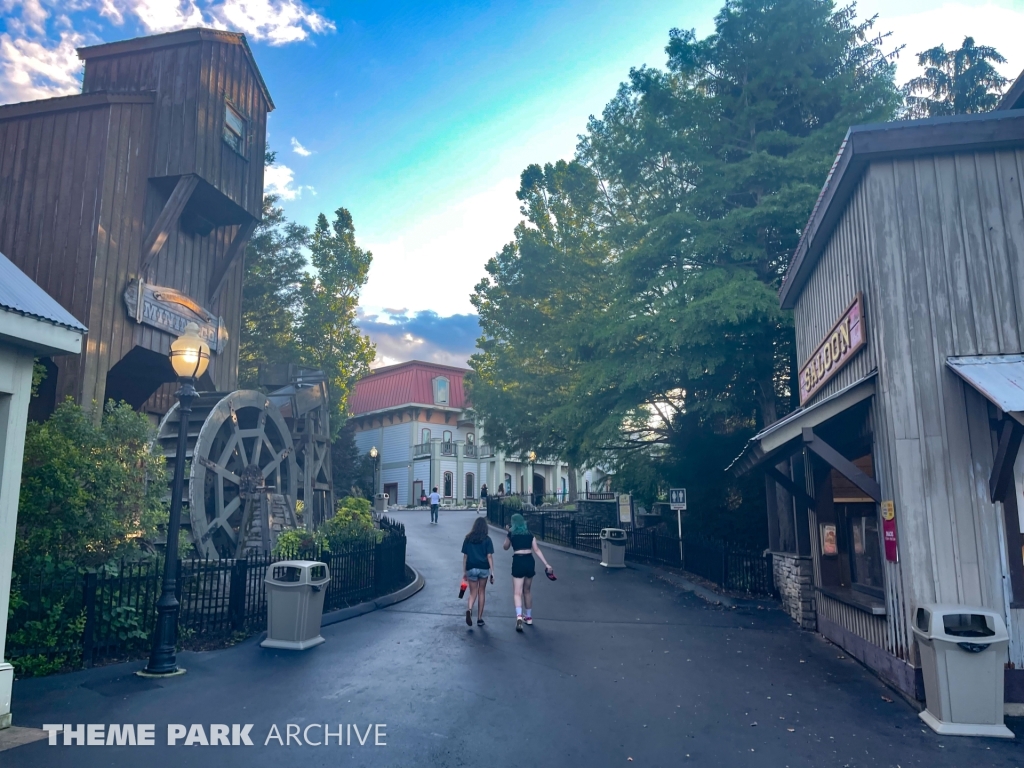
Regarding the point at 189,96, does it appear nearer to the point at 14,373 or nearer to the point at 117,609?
the point at 14,373

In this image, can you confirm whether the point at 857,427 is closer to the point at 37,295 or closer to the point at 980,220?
the point at 980,220

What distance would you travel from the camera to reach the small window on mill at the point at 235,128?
53.0 feet

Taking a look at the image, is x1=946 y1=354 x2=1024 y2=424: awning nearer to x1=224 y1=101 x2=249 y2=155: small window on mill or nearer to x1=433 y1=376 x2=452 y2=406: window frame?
x1=224 y1=101 x2=249 y2=155: small window on mill

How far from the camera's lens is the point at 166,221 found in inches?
567

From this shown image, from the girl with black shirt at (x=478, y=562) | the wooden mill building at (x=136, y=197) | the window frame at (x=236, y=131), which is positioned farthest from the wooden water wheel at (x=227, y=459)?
the girl with black shirt at (x=478, y=562)

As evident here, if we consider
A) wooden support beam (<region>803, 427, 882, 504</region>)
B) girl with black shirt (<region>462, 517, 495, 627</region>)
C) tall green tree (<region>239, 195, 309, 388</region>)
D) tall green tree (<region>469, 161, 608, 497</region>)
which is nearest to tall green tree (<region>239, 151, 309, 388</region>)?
tall green tree (<region>239, 195, 309, 388</region>)

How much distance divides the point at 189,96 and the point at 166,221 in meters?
2.90

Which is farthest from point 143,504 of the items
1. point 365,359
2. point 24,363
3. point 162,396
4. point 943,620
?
point 365,359

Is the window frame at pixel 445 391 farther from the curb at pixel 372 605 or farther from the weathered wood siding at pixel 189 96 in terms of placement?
the curb at pixel 372 605

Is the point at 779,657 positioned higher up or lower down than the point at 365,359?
lower down

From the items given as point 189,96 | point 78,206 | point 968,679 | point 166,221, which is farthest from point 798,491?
point 189,96

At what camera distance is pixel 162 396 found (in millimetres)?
16875

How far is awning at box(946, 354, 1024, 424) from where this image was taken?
6.24 m

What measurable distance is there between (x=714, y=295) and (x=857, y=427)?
17.1ft
